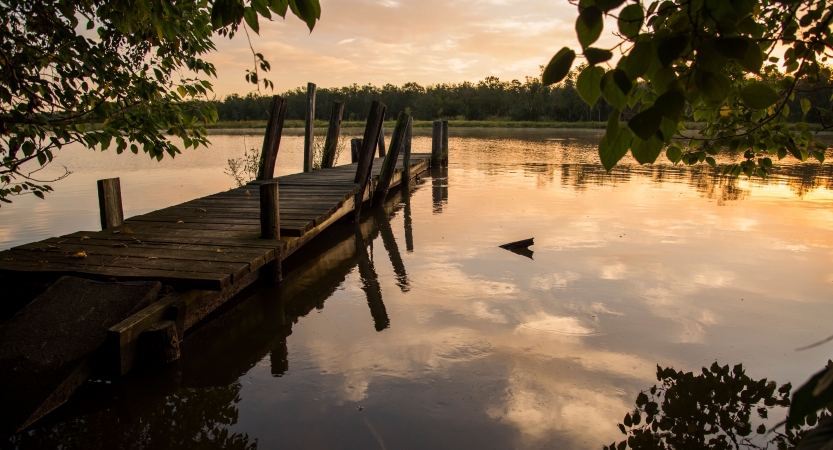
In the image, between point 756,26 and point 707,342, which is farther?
point 707,342

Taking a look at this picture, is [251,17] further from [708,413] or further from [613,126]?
[708,413]

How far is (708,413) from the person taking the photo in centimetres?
352

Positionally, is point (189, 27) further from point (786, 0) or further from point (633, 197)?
point (633, 197)

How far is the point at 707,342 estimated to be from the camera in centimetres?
462

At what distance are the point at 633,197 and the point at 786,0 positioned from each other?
12.1 m

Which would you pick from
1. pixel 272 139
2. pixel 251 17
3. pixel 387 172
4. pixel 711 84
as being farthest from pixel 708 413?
pixel 272 139

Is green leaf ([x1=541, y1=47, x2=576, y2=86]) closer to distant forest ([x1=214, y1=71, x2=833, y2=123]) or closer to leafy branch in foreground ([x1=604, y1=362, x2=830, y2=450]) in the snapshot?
leafy branch in foreground ([x1=604, y1=362, x2=830, y2=450])

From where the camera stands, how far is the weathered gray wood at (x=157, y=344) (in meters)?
4.08

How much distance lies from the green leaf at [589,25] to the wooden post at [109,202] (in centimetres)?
640

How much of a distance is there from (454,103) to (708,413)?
9098cm

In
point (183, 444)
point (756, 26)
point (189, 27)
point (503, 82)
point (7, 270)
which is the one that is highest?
point (503, 82)

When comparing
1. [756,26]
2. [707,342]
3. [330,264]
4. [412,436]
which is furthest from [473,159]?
[756,26]

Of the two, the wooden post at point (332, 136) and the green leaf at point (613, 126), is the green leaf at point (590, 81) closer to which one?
the green leaf at point (613, 126)

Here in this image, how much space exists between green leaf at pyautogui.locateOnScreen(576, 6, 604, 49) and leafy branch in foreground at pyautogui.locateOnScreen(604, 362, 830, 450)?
2866 millimetres
